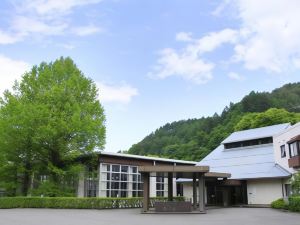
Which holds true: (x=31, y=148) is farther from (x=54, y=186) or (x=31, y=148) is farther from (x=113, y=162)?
Result: (x=113, y=162)

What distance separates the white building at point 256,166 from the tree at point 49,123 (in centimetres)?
1414

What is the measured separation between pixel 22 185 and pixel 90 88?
36.6 feet

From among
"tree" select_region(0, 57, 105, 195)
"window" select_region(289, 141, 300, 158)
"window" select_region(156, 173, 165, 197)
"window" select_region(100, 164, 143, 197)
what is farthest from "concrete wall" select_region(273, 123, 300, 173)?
"tree" select_region(0, 57, 105, 195)

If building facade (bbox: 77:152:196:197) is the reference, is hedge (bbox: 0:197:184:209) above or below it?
below

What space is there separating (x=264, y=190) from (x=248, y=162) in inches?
157

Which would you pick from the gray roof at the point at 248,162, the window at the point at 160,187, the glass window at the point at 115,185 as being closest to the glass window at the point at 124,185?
the glass window at the point at 115,185

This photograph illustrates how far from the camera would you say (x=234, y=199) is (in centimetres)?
3688

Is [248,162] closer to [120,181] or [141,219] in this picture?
[120,181]

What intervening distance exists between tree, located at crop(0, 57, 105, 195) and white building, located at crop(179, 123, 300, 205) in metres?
14.1

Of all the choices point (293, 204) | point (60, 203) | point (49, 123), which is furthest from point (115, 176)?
point (293, 204)

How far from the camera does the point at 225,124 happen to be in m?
75.5

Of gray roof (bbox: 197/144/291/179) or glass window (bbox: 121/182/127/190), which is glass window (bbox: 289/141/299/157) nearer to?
gray roof (bbox: 197/144/291/179)

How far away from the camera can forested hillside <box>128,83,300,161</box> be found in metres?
60.3

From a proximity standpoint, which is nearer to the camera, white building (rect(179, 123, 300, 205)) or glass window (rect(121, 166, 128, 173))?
white building (rect(179, 123, 300, 205))
